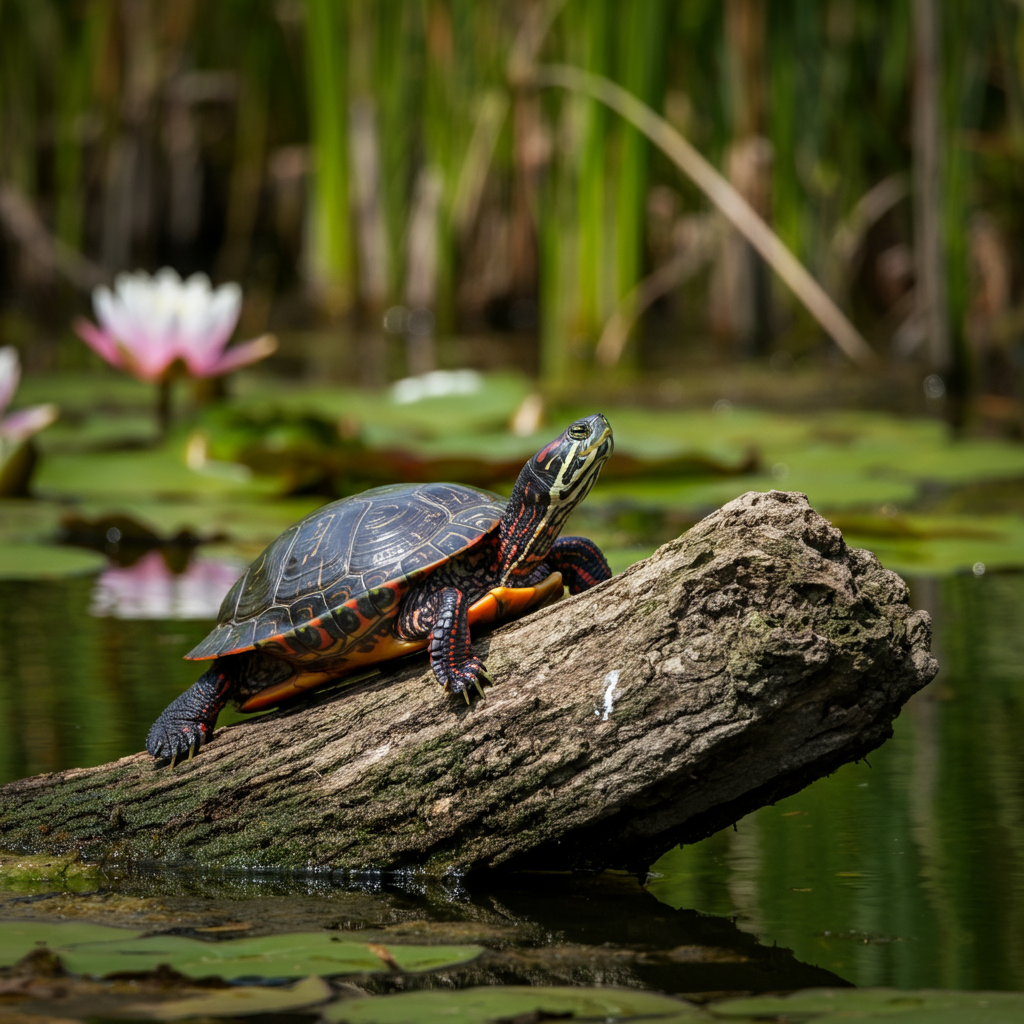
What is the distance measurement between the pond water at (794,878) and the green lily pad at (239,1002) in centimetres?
25

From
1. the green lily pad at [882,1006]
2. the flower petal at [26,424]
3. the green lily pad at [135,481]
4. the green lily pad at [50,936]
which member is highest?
the flower petal at [26,424]

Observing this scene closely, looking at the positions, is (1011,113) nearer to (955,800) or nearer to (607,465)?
(607,465)

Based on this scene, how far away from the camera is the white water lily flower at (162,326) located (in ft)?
17.3

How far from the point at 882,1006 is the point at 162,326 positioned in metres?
4.28

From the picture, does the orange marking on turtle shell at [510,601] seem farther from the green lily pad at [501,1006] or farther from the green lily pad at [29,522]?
the green lily pad at [29,522]

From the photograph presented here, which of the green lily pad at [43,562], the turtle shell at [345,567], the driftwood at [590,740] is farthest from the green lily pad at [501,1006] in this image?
the green lily pad at [43,562]

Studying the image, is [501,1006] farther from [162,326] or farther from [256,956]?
[162,326]

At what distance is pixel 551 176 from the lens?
8688mm

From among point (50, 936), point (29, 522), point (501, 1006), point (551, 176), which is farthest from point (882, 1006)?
point (551, 176)

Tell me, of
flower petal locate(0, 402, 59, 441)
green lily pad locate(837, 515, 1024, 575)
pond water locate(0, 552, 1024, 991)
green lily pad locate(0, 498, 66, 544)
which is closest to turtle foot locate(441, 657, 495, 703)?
pond water locate(0, 552, 1024, 991)

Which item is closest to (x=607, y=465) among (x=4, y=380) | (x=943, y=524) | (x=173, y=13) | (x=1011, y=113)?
(x=943, y=524)

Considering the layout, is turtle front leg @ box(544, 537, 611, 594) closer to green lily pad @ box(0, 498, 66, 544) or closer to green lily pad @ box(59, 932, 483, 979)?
green lily pad @ box(59, 932, 483, 979)

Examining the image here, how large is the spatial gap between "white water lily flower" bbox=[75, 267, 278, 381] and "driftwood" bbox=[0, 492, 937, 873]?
10.4 ft

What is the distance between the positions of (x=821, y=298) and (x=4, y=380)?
164 inches
